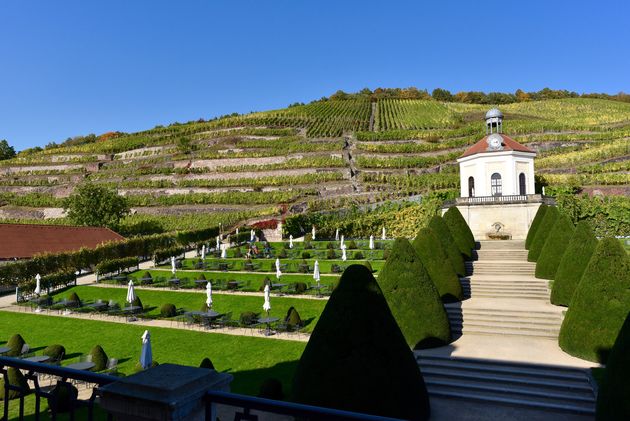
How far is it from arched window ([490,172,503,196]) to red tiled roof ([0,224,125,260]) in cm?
3771

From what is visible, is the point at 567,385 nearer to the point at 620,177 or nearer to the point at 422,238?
the point at 422,238

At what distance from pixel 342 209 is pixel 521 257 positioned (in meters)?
25.4

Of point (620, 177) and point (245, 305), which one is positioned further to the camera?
point (620, 177)

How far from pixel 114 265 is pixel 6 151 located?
119 m

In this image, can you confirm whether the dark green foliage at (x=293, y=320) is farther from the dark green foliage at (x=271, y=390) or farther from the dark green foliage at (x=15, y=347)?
the dark green foliage at (x=15, y=347)

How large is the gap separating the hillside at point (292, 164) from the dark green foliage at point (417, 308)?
116ft

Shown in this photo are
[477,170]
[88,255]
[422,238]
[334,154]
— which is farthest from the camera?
[334,154]

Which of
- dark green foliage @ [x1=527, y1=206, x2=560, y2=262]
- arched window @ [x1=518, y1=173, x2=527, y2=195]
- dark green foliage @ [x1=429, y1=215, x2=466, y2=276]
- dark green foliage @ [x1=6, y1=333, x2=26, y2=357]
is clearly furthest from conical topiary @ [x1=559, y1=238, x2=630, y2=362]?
arched window @ [x1=518, y1=173, x2=527, y2=195]

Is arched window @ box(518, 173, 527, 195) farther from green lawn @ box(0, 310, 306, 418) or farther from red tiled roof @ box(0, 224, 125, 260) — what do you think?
red tiled roof @ box(0, 224, 125, 260)

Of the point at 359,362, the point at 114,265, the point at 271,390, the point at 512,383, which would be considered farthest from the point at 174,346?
the point at 114,265

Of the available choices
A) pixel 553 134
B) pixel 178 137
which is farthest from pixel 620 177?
pixel 178 137

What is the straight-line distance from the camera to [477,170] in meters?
38.2

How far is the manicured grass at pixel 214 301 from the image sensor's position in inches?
851

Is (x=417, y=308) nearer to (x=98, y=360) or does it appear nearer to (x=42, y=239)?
(x=98, y=360)
